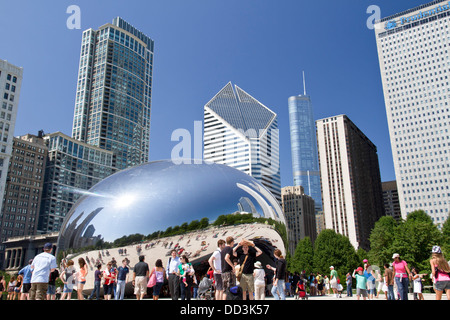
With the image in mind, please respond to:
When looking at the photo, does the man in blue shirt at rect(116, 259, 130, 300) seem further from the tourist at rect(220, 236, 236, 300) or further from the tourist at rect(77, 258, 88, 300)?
the tourist at rect(220, 236, 236, 300)

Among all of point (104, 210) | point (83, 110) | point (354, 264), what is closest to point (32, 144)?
point (83, 110)

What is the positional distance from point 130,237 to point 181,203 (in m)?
1.69

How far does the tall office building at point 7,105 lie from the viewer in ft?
276

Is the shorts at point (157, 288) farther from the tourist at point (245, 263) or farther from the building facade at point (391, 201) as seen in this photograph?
the building facade at point (391, 201)

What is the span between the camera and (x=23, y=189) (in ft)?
342

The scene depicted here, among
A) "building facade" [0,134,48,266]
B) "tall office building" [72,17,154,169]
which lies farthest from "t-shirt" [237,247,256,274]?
"tall office building" [72,17,154,169]

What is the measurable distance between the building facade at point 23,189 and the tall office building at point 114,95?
32.5 m

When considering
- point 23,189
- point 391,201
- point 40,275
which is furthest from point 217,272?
point 391,201

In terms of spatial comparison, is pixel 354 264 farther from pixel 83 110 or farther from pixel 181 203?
pixel 83 110

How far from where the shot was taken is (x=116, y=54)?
154750 millimetres

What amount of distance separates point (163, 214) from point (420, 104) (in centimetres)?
12947

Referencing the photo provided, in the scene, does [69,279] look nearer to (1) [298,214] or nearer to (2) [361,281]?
(2) [361,281]

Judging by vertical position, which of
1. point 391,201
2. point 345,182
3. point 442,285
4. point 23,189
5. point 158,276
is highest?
point 391,201

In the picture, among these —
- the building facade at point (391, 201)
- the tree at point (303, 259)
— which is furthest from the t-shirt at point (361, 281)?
the building facade at point (391, 201)
